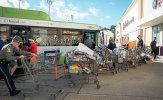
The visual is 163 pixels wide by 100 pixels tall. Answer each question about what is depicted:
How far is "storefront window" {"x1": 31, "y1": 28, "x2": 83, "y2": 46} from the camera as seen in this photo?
23.6ft

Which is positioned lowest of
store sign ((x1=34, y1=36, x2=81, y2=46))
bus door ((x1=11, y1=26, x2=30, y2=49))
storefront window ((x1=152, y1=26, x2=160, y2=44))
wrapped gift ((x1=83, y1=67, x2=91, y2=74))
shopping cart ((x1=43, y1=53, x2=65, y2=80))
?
wrapped gift ((x1=83, y1=67, x2=91, y2=74))

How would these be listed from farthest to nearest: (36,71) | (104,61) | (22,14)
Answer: (22,14) < (104,61) < (36,71)

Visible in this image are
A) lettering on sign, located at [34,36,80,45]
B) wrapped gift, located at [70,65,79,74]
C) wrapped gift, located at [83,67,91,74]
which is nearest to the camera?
wrapped gift, located at [83,67,91,74]

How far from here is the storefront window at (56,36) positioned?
7.18 m

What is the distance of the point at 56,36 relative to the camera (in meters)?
7.57

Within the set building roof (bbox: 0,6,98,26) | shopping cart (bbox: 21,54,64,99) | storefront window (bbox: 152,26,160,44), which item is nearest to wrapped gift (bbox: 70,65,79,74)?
shopping cart (bbox: 21,54,64,99)

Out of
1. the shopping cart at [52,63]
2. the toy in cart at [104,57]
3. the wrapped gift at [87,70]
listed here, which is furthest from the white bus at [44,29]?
the wrapped gift at [87,70]

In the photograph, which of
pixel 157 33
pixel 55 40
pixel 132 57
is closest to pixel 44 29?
pixel 55 40

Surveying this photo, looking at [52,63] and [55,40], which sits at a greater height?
[55,40]

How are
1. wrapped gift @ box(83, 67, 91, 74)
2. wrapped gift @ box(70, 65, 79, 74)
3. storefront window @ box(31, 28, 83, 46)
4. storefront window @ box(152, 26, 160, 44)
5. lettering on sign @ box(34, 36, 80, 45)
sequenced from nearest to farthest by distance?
wrapped gift @ box(83, 67, 91, 74)
wrapped gift @ box(70, 65, 79, 74)
storefront window @ box(31, 28, 83, 46)
lettering on sign @ box(34, 36, 80, 45)
storefront window @ box(152, 26, 160, 44)

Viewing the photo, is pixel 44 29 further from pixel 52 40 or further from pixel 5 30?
pixel 5 30

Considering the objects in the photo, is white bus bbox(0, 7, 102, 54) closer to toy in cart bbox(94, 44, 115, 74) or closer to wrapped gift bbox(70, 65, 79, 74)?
toy in cart bbox(94, 44, 115, 74)

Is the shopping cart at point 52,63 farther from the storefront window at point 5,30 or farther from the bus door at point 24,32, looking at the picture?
the storefront window at point 5,30

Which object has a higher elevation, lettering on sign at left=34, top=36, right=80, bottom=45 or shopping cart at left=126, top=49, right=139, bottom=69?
lettering on sign at left=34, top=36, right=80, bottom=45
